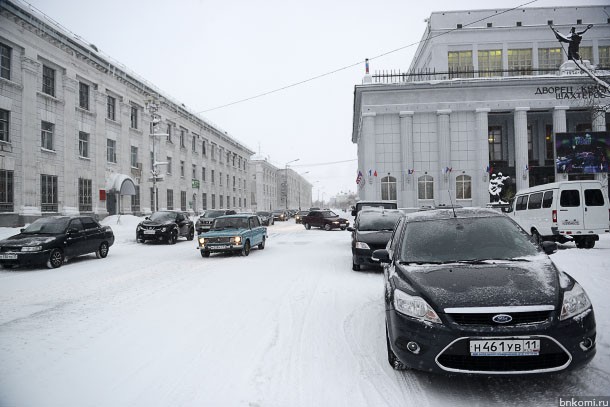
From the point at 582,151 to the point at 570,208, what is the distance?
75.9 ft

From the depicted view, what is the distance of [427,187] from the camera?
3312 cm

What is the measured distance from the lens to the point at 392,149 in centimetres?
3341

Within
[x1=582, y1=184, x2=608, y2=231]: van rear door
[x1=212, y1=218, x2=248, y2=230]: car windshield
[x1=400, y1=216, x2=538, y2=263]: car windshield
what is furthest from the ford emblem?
[x1=582, y1=184, x2=608, y2=231]: van rear door

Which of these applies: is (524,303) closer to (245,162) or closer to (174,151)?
(174,151)

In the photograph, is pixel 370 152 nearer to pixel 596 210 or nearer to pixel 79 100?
pixel 596 210

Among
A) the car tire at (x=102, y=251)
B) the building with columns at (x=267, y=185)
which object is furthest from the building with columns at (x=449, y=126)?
the building with columns at (x=267, y=185)

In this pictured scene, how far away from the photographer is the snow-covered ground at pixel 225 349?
325 cm

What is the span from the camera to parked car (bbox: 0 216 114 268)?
10.6 metres

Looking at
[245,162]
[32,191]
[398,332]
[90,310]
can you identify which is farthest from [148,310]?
[245,162]

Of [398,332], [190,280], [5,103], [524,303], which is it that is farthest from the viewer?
[5,103]

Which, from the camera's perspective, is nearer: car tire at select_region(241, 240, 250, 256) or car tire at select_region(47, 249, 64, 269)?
car tire at select_region(47, 249, 64, 269)

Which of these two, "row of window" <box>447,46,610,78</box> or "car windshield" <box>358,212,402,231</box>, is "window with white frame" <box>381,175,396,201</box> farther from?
"car windshield" <box>358,212,402,231</box>

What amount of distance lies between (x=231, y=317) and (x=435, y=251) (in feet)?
10.6

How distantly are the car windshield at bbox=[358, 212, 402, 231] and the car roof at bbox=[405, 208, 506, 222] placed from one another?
514 centimetres
